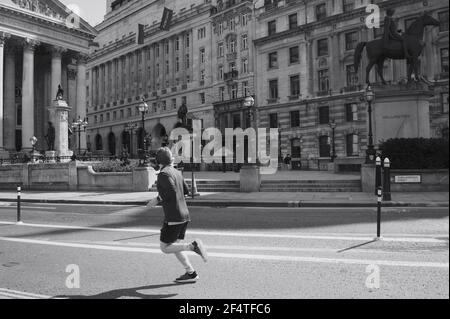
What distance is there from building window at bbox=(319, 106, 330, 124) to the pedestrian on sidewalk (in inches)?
1700

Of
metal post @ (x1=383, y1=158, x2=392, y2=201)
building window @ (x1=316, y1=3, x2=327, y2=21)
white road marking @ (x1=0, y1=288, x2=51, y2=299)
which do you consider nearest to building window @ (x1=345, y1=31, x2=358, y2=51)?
building window @ (x1=316, y1=3, x2=327, y2=21)

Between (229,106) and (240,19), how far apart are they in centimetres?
1255

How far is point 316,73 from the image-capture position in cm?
4853

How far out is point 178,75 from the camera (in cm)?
7119

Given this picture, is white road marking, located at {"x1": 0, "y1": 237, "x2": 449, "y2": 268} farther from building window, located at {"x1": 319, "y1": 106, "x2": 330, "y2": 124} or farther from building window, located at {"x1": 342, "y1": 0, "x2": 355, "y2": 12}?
building window, located at {"x1": 342, "y1": 0, "x2": 355, "y2": 12}

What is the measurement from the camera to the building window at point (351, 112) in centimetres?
4456

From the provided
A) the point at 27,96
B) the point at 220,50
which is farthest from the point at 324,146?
the point at 27,96

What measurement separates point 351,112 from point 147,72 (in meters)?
46.4

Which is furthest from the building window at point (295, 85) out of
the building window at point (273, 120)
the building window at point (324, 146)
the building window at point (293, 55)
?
the building window at point (324, 146)

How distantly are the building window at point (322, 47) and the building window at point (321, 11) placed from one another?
2.69 meters

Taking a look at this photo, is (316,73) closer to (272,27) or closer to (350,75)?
(350,75)

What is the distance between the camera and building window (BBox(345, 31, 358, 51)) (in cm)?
4556

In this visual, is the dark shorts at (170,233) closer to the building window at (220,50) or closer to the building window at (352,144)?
the building window at (352,144)
